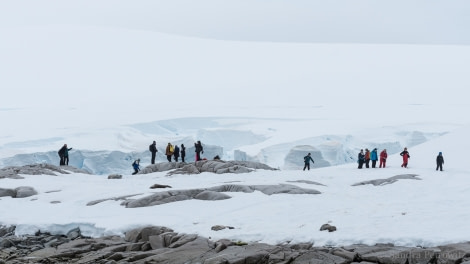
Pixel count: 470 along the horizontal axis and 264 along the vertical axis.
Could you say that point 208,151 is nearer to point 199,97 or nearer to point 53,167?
point 53,167

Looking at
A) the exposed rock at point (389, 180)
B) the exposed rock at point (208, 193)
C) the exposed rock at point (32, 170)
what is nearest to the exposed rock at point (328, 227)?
the exposed rock at point (208, 193)

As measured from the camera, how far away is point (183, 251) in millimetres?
12883

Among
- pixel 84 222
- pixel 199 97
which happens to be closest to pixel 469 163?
pixel 84 222

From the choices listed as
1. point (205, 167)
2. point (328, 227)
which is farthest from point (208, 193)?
point (205, 167)

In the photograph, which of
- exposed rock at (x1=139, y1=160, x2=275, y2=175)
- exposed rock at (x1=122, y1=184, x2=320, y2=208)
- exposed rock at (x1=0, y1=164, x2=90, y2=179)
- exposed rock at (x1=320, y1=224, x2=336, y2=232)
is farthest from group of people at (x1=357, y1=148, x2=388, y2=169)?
exposed rock at (x1=320, y1=224, x2=336, y2=232)

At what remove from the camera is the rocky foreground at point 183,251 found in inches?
452

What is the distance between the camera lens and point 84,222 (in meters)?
16.6

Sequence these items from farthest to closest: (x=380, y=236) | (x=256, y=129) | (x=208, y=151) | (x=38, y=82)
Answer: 1. (x=38, y=82)
2. (x=256, y=129)
3. (x=208, y=151)
4. (x=380, y=236)

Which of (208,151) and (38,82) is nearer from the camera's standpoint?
(208,151)

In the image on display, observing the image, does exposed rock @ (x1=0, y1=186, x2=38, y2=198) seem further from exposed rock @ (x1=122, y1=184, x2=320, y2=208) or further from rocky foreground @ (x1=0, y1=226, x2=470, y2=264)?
rocky foreground @ (x1=0, y1=226, x2=470, y2=264)

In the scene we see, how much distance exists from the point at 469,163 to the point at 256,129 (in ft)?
94.2

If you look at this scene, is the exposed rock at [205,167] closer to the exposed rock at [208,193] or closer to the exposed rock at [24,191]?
the exposed rock at [208,193]

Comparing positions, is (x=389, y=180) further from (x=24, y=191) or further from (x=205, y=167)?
(x=24, y=191)

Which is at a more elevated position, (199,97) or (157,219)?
(199,97)
